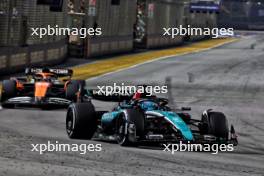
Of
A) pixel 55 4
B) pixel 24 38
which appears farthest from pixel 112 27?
pixel 24 38

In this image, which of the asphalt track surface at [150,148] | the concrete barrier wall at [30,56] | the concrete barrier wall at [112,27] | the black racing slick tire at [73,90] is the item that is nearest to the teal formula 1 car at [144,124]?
the asphalt track surface at [150,148]

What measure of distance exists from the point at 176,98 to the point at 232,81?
25.8 ft

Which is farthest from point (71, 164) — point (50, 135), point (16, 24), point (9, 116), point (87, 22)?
point (87, 22)

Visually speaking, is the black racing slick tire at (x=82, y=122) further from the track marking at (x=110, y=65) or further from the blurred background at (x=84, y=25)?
the track marking at (x=110, y=65)

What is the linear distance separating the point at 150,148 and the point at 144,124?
420mm

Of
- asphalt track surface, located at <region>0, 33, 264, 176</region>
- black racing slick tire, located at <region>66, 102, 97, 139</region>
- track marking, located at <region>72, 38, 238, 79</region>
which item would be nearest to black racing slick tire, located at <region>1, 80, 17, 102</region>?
asphalt track surface, located at <region>0, 33, 264, 176</region>

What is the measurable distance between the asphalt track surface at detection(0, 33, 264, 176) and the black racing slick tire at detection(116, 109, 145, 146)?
0.59ft

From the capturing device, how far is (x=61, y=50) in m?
37.1

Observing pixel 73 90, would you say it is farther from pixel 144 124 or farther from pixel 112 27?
pixel 112 27

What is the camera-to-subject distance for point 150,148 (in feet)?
42.6

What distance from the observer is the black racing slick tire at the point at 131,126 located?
1288 centimetres

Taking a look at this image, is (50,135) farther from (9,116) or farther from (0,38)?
(0,38)

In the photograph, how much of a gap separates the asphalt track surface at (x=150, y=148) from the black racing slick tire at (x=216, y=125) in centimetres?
40

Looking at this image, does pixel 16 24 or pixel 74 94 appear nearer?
pixel 74 94
